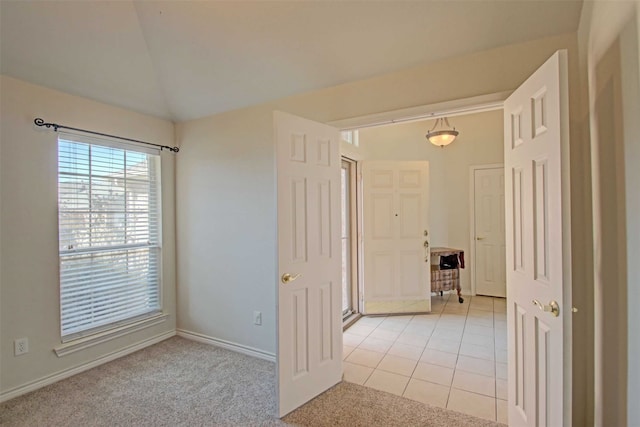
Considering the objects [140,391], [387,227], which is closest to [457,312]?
[387,227]

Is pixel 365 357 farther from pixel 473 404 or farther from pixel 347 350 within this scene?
pixel 473 404

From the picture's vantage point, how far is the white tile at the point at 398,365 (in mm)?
2684

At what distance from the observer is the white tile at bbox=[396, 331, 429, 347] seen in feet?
10.7

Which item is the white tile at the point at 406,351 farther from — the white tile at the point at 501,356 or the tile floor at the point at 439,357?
the white tile at the point at 501,356

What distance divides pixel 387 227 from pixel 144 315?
306cm

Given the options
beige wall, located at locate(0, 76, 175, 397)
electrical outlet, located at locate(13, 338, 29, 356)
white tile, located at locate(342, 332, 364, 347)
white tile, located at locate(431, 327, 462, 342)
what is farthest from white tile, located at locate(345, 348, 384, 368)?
electrical outlet, located at locate(13, 338, 29, 356)

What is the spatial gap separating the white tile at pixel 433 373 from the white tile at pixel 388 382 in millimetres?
151

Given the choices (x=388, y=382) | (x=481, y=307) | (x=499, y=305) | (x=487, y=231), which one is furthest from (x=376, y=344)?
(x=487, y=231)

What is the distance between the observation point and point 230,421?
80.0 inches

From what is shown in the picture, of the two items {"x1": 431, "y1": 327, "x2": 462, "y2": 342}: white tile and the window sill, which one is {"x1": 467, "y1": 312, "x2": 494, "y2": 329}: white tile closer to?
{"x1": 431, "y1": 327, "x2": 462, "y2": 342}: white tile

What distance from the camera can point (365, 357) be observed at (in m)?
2.96

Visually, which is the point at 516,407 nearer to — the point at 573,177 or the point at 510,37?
the point at 573,177

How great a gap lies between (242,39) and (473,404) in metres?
3.26

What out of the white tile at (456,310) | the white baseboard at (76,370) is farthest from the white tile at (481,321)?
the white baseboard at (76,370)
